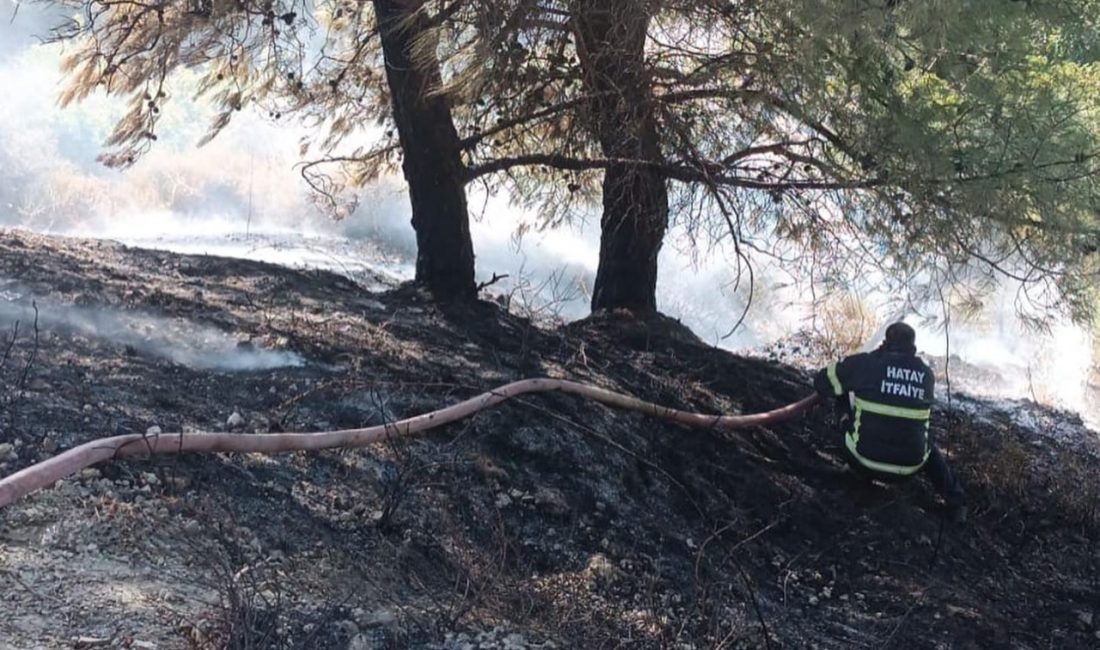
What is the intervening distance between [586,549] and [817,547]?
1.54m

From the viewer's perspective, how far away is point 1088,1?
5.64 m

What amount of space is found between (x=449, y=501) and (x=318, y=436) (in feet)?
2.04

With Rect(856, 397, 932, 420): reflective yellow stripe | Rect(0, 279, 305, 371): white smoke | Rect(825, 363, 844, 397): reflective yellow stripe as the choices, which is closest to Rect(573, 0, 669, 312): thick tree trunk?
Rect(825, 363, 844, 397): reflective yellow stripe

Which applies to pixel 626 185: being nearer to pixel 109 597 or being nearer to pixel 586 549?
pixel 586 549

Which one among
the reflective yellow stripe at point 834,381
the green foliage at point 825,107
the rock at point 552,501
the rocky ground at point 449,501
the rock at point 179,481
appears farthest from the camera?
the reflective yellow stripe at point 834,381

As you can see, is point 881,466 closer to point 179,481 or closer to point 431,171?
point 431,171

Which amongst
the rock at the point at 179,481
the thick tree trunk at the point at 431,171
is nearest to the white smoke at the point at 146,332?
the rock at the point at 179,481

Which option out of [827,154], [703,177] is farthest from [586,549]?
[827,154]

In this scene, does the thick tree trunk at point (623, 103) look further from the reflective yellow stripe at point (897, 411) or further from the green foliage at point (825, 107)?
the reflective yellow stripe at point (897, 411)

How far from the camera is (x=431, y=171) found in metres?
7.53

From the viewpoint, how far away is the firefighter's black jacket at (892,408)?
5.94m

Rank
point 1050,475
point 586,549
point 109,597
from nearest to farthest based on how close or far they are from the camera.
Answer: point 109,597 → point 586,549 → point 1050,475

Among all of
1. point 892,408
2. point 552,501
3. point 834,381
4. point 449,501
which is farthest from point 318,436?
point 892,408

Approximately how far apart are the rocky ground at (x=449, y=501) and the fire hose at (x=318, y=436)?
0.26ft
